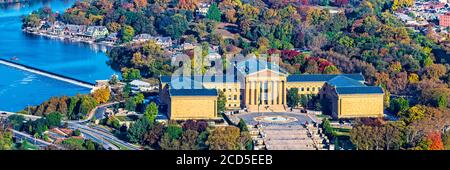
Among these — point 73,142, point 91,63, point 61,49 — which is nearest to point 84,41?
point 61,49

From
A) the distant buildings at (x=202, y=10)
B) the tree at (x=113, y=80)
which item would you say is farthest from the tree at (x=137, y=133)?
the distant buildings at (x=202, y=10)

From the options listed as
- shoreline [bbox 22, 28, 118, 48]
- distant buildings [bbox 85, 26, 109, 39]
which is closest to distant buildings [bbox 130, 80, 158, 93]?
shoreline [bbox 22, 28, 118, 48]

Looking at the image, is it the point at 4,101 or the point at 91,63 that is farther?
the point at 91,63

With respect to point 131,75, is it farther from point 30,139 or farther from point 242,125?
point 30,139

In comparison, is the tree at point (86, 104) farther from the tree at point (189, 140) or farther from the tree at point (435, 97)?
the tree at point (435, 97)

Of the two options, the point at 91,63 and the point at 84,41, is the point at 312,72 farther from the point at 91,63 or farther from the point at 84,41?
the point at 84,41

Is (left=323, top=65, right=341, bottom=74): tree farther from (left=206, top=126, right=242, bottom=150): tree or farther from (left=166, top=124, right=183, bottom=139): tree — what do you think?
(left=166, top=124, right=183, bottom=139): tree
